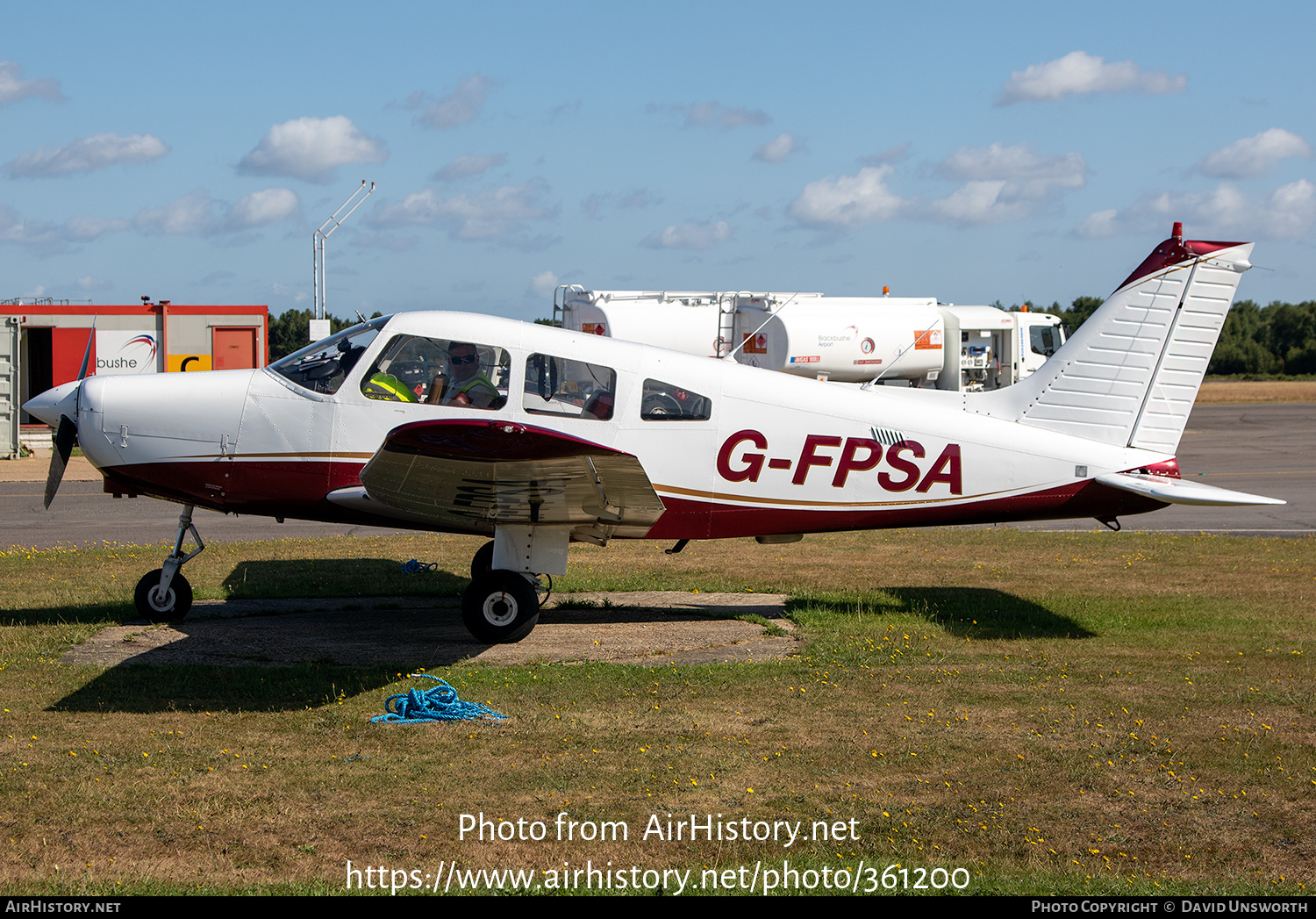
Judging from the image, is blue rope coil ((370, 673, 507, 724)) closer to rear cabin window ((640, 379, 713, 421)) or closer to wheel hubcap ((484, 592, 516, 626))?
wheel hubcap ((484, 592, 516, 626))

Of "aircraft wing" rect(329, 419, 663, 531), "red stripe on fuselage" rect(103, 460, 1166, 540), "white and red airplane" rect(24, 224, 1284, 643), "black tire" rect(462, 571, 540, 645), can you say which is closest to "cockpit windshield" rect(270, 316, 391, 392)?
"white and red airplane" rect(24, 224, 1284, 643)

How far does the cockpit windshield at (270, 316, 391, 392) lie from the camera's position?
8.04 m

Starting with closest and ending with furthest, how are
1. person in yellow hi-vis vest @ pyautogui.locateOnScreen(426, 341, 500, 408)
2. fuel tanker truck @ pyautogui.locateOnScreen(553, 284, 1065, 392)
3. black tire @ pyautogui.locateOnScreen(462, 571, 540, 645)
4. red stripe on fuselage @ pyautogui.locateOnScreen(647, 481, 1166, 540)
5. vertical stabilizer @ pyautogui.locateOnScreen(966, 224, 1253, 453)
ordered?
person in yellow hi-vis vest @ pyautogui.locateOnScreen(426, 341, 500, 408) → black tire @ pyautogui.locateOnScreen(462, 571, 540, 645) → red stripe on fuselage @ pyautogui.locateOnScreen(647, 481, 1166, 540) → vertical stabilizer @ pyautogui.locateOnScreen(966, 224, 1253, 453) → fuel tanker truck @ pyautogui.locateOnScreen(553, 284, 1065, 392)

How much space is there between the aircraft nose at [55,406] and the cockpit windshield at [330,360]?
1.61 metres

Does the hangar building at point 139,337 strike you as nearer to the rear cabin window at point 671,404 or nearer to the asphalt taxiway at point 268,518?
the asphalt taxiway at point 268,518

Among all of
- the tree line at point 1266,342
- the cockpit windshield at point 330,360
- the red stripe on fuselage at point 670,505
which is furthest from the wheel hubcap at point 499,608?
the tree line at point 1266,342

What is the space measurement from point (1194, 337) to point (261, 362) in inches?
910

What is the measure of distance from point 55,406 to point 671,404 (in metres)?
4.92

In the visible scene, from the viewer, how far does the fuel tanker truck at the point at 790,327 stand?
23625 millimetres

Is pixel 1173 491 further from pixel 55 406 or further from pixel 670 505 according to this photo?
pixel 55 406

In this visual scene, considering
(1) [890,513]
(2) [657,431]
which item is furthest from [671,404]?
(1) [890,513]

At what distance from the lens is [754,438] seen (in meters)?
8.30

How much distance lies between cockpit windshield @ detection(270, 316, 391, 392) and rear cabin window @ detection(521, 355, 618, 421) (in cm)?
129

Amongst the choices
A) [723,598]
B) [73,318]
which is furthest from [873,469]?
[73,318]
